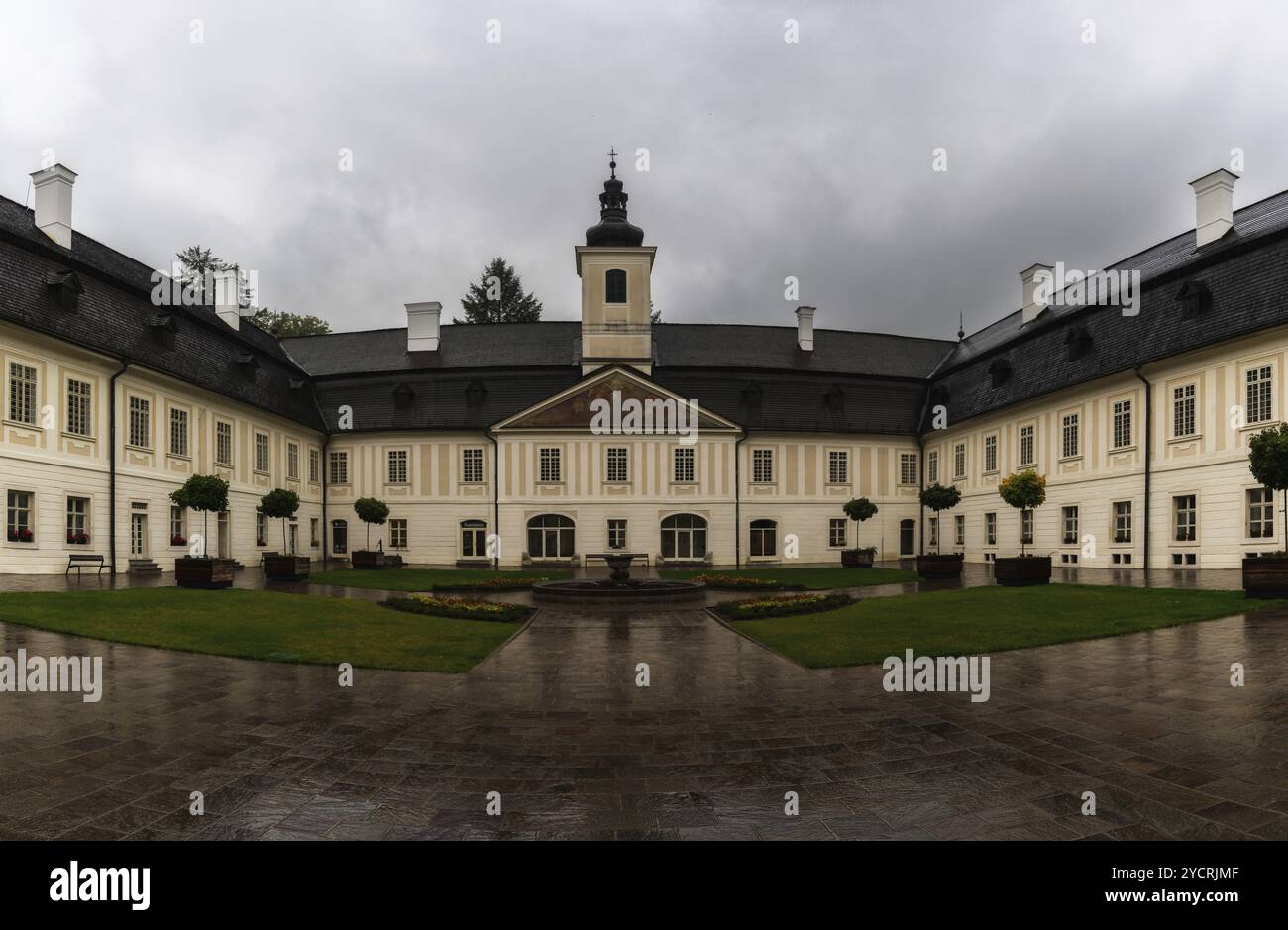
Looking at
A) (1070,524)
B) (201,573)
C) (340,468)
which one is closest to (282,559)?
(201,573)

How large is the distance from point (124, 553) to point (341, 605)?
43.0 feet

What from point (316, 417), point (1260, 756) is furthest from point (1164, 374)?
point (316, 417)

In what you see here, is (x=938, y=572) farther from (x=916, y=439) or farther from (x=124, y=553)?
(x=124, y=553)

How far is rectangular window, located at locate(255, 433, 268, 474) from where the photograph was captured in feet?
109

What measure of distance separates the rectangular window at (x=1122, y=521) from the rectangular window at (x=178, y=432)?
117ft

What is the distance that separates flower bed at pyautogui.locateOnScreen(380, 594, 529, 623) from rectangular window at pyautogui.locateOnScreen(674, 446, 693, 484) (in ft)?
71.2

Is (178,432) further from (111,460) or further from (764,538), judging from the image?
(764,538)

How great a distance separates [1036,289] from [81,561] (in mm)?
41758

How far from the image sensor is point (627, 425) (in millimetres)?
37938

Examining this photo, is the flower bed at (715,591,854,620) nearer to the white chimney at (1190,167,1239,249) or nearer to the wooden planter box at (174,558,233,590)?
the wooden planter box at (174,558,233,590)

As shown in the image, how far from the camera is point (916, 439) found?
→ 41.3 m

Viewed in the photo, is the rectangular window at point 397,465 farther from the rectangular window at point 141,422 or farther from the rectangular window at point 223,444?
the rectangular window at point 141,422

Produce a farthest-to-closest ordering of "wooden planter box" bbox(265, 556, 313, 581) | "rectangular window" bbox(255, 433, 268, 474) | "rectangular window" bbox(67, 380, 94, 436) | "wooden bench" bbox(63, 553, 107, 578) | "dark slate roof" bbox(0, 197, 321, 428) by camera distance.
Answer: "rectangular window" bbox(255, 433, 268, 474) → "wooden planter box" bbox(265, 556, 313, 581) → "rectangular window" bbox(67, 380, 94, 436) → "wooden bench" bbox(63, 553, 107, 578) → "dark slate roof" bbox(0, 197, 321, 428)

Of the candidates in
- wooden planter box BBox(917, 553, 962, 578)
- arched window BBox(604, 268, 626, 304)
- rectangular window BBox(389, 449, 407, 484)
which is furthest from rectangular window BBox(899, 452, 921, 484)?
rectangular window BBox(389, 449, 407, 484)
